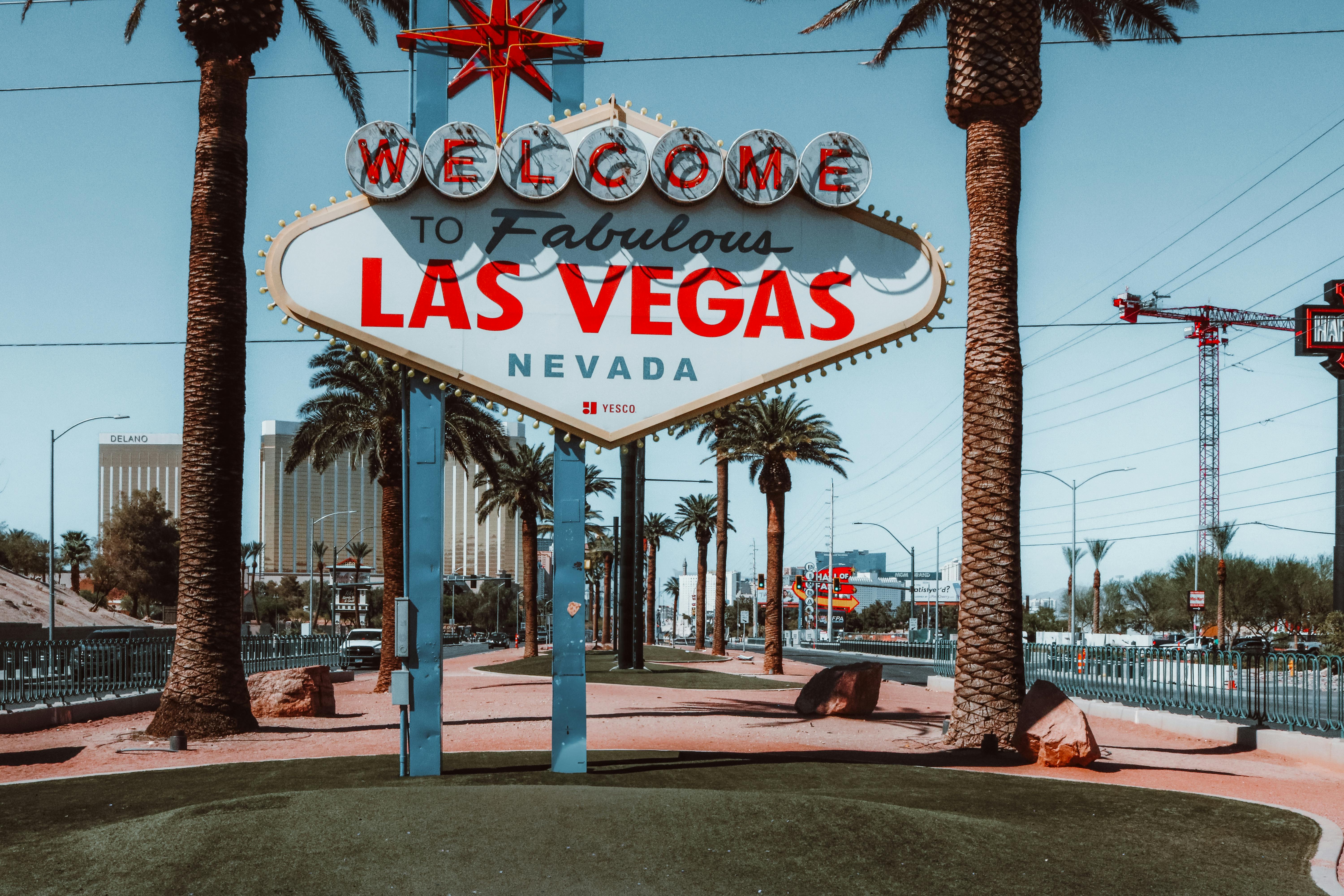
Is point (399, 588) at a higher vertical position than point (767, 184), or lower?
lower

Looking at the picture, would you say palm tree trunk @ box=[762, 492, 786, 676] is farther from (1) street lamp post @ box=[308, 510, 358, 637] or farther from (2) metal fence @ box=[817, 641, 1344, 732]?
(1) street lamp post @ box=[308, 510, 358, 637]

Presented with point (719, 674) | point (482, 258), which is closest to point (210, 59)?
point (482, 258)

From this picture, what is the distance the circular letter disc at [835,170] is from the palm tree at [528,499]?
35854 mm

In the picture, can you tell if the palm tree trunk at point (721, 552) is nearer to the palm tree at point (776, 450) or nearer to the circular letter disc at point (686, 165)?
the palm tree at point (776, 450)

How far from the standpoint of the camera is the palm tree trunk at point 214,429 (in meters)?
17.8

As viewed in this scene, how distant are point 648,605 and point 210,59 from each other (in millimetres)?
74219

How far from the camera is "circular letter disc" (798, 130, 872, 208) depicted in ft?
42.8

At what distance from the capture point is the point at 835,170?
13.1 meters

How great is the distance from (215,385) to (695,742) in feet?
31.2

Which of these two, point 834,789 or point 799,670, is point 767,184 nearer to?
point 834,789

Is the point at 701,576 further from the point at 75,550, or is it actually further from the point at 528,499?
the point at 75,550

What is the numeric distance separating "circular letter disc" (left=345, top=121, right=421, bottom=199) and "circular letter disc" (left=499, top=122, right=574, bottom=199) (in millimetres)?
1009

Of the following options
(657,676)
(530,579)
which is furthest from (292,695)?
(530,579)

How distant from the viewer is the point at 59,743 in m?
17.4
